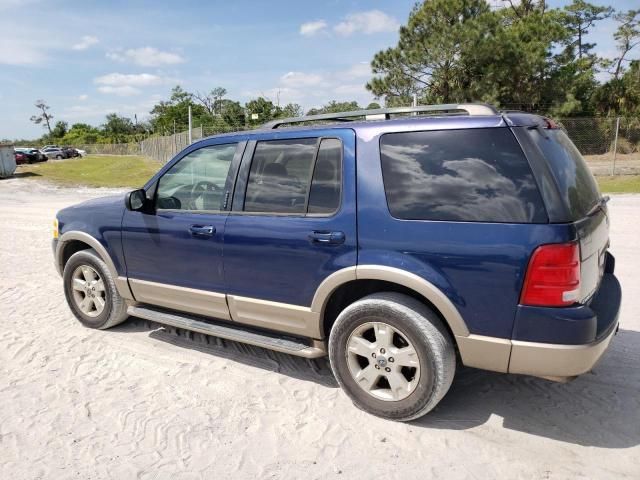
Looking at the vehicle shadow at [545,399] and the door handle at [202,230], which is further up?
the door handle at [202,230]

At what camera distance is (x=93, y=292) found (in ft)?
16.2

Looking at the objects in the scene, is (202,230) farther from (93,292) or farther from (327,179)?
(93,292)

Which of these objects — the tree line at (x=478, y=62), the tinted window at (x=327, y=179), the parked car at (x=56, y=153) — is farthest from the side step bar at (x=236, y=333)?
the parked car at (x=56, y=153)

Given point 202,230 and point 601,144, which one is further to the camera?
point 601,144

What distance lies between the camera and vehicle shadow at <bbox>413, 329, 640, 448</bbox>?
3.19 m

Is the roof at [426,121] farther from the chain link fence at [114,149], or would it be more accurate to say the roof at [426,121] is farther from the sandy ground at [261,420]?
the chain link fence at [114,149]

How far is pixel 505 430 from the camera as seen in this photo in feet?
10.6

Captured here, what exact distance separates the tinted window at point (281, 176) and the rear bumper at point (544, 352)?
1456 millimetres

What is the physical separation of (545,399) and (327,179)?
2117mm

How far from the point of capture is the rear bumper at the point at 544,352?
279 cm

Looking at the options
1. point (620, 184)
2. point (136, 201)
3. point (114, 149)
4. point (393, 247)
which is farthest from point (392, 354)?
point (114, 149)

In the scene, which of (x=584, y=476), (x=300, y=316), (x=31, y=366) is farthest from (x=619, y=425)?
(x=31, y=366)

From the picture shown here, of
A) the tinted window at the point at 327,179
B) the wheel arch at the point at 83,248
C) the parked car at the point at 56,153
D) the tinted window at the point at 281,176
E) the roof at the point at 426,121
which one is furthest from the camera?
the parked car at the point at 56,153

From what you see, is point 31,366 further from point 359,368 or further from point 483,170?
point 483,170
